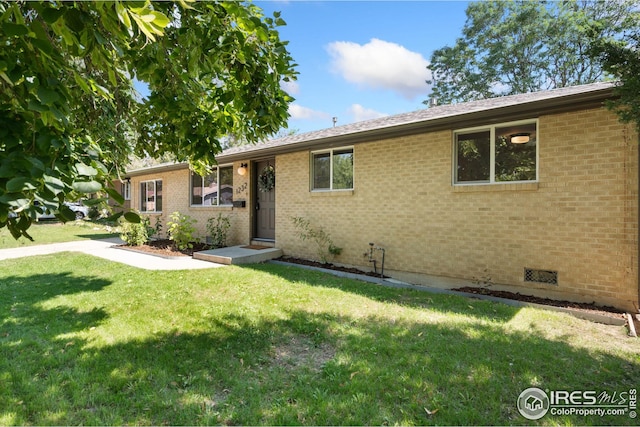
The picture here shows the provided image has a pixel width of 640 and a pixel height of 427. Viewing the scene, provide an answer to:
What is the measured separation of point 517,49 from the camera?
21844 mm

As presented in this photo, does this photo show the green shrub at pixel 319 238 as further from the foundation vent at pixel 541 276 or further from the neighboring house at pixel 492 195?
the foundation vent at pixel 541 276

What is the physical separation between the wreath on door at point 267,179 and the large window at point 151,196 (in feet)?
21.9

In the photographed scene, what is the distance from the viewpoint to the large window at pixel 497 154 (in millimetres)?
5664

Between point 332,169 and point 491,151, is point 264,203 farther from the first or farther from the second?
point 491,151

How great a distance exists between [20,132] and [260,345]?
9.64 feet

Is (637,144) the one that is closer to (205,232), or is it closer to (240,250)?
(240,250)

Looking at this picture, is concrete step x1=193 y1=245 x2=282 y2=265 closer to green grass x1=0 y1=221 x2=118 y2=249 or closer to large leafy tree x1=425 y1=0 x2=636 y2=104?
green grass x1=0 y1=221 x2=118 y2=249

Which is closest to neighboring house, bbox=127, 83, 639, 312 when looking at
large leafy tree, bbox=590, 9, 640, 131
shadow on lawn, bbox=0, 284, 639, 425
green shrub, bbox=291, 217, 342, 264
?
green shrub, bbox=291, 217, 342, 264

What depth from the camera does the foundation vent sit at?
5.41m

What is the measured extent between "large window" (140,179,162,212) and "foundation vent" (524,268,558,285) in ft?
46.0

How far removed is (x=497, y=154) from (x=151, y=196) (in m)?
14.4

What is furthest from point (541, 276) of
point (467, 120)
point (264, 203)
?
point (264, 203)

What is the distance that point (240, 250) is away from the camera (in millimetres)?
9219

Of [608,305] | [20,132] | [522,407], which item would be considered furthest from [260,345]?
[608,305]
